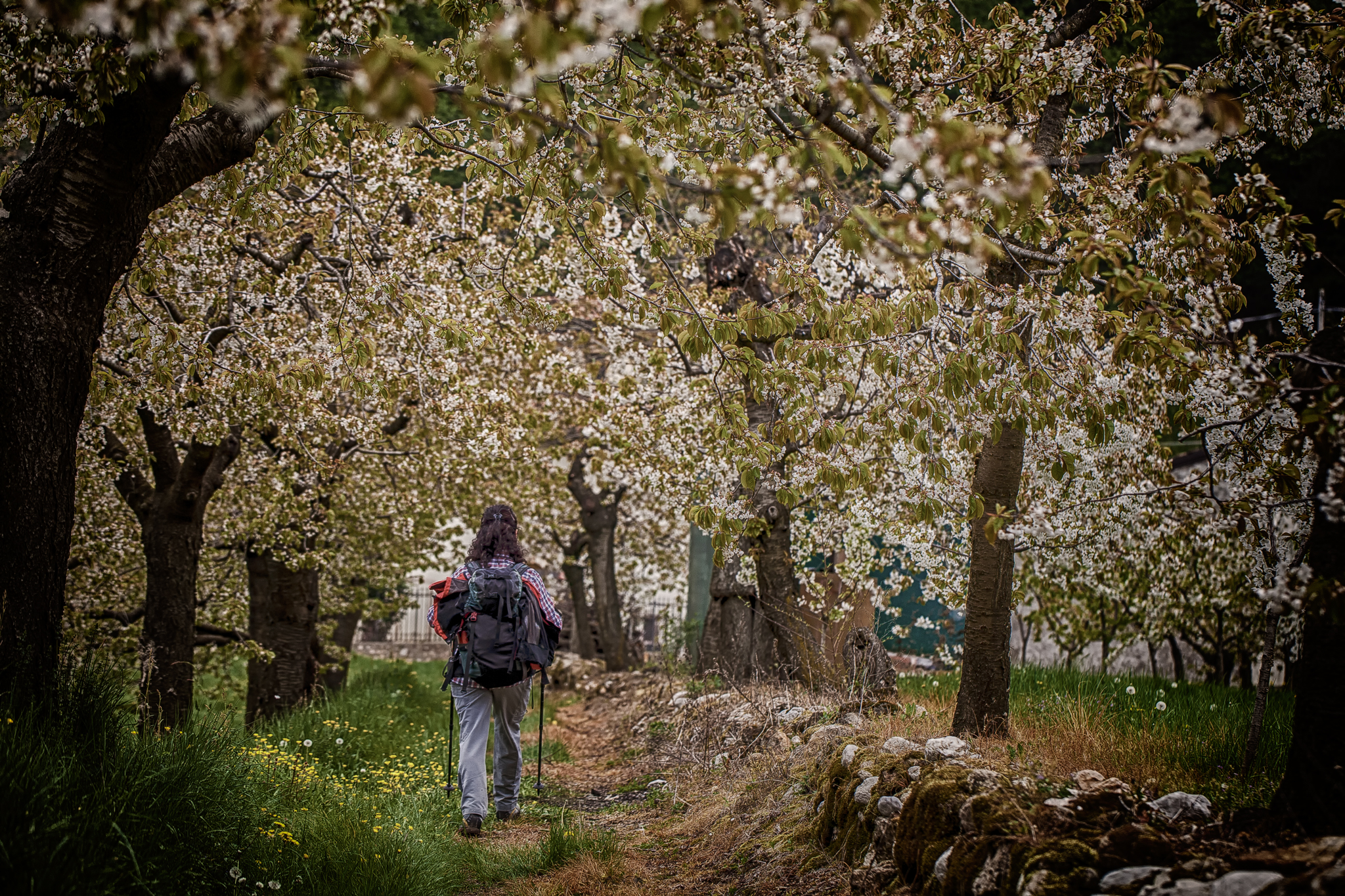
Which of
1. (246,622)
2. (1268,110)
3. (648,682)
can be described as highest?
(1268,110)

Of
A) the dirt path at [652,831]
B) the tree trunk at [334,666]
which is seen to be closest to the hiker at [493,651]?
the dirt path at [652,831]

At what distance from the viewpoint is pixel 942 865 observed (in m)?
3.39

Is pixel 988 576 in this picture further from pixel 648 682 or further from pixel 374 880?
pixel 648 682

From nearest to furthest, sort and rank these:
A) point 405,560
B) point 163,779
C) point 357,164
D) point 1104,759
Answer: point 163,779, point 1104,759, point 357,164, point 405,560

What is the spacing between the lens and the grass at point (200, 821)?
2.89m

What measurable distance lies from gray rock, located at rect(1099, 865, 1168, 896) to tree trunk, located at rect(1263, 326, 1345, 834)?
0.62m

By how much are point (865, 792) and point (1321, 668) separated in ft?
6.80

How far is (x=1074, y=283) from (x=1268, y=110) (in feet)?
4.67

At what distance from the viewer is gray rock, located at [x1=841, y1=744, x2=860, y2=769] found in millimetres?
4848

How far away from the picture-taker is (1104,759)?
13.4ft

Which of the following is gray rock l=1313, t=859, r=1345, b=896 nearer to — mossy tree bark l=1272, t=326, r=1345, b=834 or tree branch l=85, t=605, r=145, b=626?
mossy tree bark l=1272, t=326, r=1345, b=834

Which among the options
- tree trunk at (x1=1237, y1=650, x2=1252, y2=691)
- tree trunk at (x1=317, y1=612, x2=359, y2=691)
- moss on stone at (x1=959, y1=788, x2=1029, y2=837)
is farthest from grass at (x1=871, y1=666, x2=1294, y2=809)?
tree trunk at (x1=317, y1=612, x2=359, y2=691)

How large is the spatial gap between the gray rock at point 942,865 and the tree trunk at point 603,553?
504 inches

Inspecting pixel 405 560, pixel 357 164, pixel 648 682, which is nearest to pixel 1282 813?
pixel 357 164
